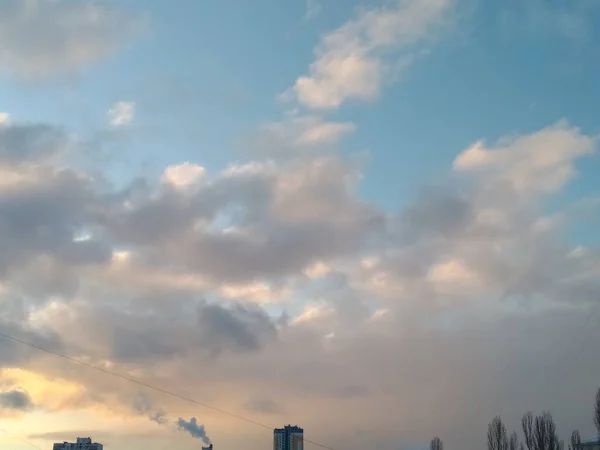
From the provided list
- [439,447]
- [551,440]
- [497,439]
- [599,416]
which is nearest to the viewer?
[599,416]

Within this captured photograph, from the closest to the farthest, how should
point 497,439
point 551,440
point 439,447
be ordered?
point 551,440
point 497,439
point 439,447

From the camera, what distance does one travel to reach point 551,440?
12131 cm

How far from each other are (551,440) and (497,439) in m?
14.2

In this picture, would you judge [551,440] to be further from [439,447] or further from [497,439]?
[439,447]

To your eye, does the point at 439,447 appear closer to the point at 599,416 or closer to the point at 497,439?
the point at 497,439

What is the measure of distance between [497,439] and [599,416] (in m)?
27.2

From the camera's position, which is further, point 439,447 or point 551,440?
point 439,447

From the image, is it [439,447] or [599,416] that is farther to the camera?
[439,447]

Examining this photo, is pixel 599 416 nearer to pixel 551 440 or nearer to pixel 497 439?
pixel 551 440

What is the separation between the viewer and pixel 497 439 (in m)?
133

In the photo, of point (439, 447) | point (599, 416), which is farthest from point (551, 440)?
point (439, 447)

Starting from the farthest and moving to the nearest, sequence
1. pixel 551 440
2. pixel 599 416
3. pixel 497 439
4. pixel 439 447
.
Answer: pixel 439 447 → pixel 497 439 → pixel 551 440 → pixel 599 416

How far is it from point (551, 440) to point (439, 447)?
121ft

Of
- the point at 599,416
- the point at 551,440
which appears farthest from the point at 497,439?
the point at 599,416
